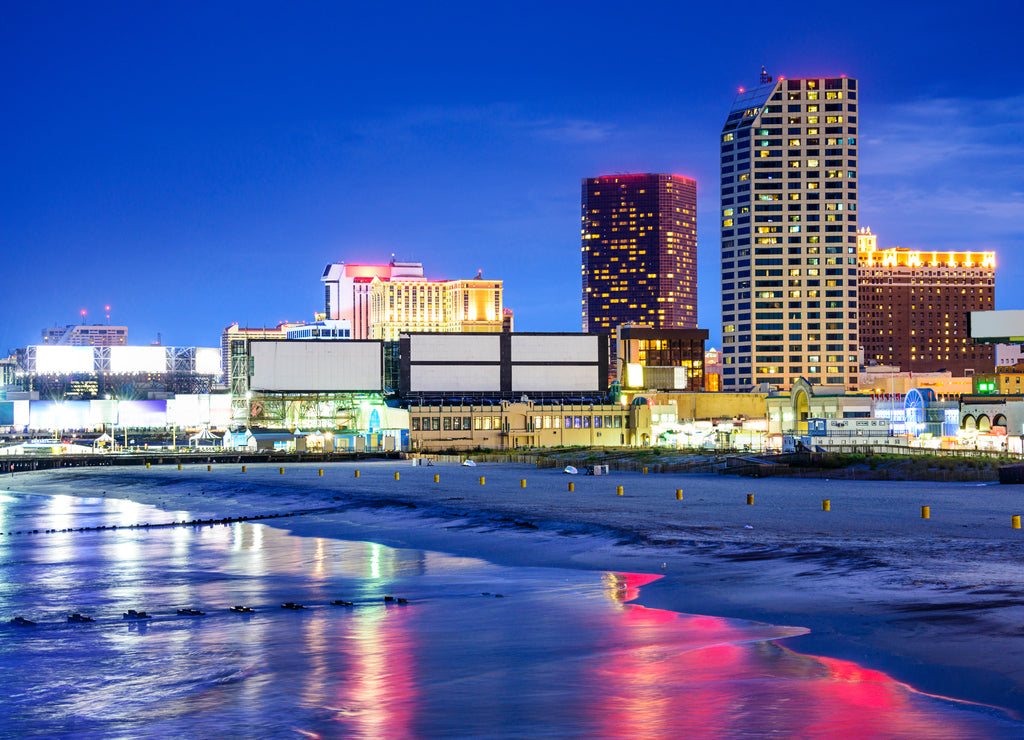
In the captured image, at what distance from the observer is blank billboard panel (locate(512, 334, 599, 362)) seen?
193250 millimetres

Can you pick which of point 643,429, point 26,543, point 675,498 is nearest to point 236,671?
point 26,543

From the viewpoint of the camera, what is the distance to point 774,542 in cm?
4341

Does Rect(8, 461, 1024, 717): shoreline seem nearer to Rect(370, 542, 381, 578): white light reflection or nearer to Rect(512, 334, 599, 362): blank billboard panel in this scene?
Rect(370, 542, 381, 578): white light reflection

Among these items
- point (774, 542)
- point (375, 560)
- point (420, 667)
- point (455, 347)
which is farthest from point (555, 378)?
point (420, 667)

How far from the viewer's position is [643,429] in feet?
585

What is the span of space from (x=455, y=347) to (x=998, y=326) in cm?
8911

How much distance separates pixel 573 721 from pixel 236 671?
8.07 metres

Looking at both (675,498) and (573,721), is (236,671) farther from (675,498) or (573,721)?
(675,498)

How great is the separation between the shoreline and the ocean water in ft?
6.07

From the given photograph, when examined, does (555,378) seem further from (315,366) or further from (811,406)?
(811,406)

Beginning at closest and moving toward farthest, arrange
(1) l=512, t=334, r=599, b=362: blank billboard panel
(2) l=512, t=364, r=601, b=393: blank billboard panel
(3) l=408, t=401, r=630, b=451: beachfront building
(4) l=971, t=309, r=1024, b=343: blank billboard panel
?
(4) l=971, t=309, r=1024, b=343: blank billboard panel, (3) l=408, t=401, r=630, b=451: beachfront building, (2) l=512, t=364, r=601, b=393: blank billboard panel, (1) l=512, t=334, r=599, b=362: blank billboard panel

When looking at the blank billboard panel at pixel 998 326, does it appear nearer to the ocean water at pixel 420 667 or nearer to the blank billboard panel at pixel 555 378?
the blank billboard panel at pixel 555 378

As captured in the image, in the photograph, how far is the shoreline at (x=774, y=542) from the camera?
23859mm

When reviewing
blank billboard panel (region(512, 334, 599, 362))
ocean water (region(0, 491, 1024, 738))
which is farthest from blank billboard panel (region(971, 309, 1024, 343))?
ocean water (region(0, 491, 1024, 738))
